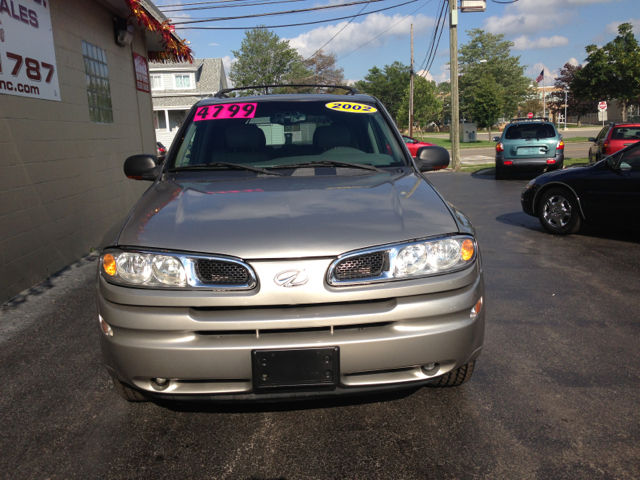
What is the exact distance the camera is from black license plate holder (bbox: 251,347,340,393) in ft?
7.60

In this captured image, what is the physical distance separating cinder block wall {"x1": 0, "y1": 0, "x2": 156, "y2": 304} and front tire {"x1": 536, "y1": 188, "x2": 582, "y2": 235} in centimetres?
629

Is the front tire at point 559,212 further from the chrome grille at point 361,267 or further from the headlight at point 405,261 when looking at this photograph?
the chrome grille at point 361,267

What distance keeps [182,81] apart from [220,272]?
Answer: 4540 cm

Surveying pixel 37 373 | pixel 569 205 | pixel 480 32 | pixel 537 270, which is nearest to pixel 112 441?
pixel 37 373

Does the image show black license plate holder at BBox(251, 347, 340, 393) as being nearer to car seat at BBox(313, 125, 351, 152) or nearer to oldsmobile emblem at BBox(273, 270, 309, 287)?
oldsmobile emblem at BBox(273, 270, 309, 287)

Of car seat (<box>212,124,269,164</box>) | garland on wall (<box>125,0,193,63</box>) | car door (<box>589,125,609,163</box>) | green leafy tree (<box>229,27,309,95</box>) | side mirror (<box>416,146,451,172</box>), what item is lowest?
car door (<box>589,125,609,163</box>)

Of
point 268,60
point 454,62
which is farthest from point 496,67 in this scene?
point 454,62

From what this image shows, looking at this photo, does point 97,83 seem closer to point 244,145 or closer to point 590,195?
point 244,145

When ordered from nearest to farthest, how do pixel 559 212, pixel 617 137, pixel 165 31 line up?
1. pixel 559 212
2. pixel 165 31
3. pixel 617 137

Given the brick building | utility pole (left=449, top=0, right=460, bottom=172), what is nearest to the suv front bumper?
the brick building

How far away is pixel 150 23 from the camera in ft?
28.3

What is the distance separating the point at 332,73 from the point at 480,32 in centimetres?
2148

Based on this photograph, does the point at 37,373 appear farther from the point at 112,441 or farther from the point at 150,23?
the point at 150,23

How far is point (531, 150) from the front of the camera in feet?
53.2
